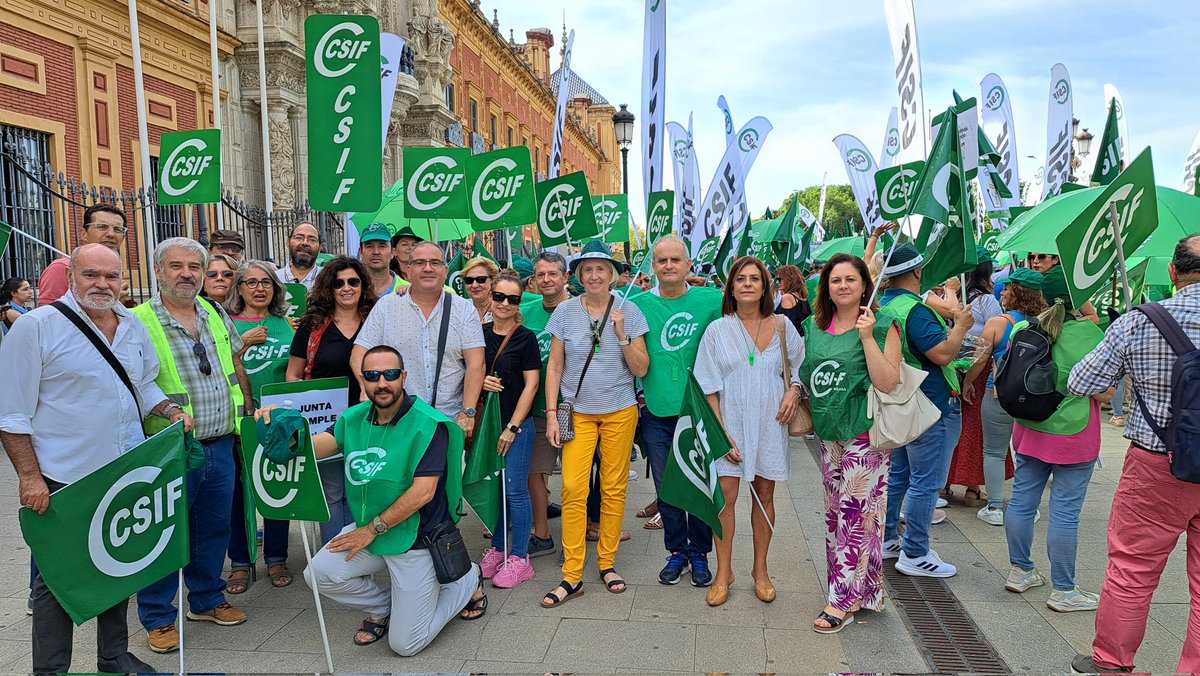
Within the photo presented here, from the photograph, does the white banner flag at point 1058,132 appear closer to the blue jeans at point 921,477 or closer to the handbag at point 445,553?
the blue jeans at point 921,477

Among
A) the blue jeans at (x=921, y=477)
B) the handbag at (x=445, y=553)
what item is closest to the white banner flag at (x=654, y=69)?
the blue jeans at (x=921, y=477)

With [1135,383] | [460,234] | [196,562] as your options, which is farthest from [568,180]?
[1135,383]

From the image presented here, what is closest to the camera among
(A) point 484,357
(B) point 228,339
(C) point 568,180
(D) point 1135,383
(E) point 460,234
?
(D) point 1135,383

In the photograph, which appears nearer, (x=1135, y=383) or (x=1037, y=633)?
(x=1135, y=383)

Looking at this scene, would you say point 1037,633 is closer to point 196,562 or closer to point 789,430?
point 789,430

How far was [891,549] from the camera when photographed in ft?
16.8

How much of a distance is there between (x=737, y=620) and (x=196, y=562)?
2851mm

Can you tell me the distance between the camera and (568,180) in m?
7.05

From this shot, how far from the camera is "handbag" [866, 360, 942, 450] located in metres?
3.90

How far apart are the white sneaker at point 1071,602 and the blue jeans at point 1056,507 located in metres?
0.03

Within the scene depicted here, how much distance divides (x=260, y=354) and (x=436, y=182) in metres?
2.62

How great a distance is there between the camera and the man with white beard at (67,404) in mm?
3094

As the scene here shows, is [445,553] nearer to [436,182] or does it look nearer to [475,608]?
[475,608]

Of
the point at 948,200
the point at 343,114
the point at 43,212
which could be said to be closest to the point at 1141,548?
the point at 948,200
